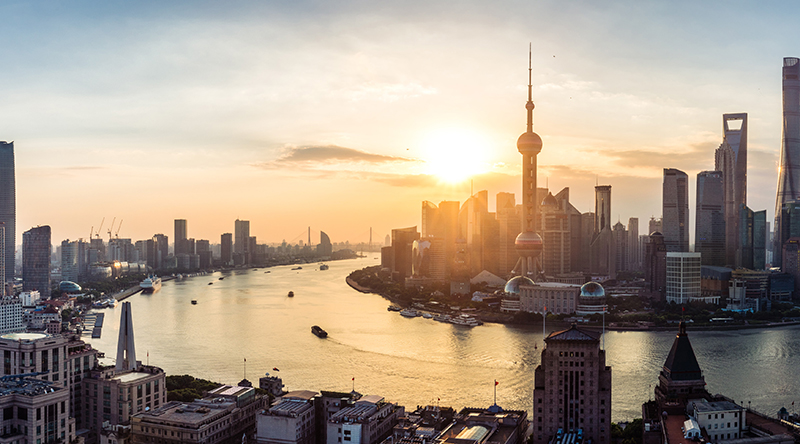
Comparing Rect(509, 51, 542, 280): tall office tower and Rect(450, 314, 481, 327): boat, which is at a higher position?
Rect(509, 51, 542, 280): tall office tower

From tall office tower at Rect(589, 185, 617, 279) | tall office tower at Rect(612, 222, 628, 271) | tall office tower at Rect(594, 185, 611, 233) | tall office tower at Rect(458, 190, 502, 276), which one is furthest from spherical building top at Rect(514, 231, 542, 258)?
tall office tower at Rect(612, 222, 628, 271)

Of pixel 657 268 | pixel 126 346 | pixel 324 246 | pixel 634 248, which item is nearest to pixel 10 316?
pixel 126 346

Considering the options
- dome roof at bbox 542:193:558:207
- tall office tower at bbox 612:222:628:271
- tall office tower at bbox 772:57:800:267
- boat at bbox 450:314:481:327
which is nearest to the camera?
boat at bbox 450:314:481:327

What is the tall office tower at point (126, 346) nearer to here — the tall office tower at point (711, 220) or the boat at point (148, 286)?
the boat at point (148, 286)

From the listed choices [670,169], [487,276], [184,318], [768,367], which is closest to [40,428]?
[768,367]

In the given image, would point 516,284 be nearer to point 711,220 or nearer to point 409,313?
point 409,313

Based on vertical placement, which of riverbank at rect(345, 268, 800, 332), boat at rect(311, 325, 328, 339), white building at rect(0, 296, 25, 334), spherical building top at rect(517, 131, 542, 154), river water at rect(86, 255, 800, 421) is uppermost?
spherical building top at rect(517, 131, 542, 154)

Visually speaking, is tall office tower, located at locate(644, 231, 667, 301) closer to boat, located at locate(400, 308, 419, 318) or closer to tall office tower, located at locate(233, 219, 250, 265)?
boat, located at locate(400, 308, 419, 318)
